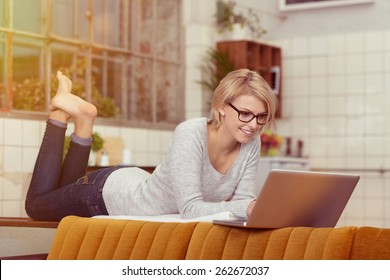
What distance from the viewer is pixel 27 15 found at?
555 cm

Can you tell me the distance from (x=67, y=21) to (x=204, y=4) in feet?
5.08

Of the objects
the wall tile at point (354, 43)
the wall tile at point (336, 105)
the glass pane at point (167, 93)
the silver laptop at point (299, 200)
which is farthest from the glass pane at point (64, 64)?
the silver laptop at point (299, 200)

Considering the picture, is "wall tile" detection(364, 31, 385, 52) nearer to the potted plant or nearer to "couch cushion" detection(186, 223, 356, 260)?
the potted plant

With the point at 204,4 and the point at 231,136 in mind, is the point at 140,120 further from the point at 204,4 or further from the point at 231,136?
the point at 231,136

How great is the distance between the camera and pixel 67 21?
231 inches

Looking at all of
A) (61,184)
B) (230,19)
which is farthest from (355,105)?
(61,184)

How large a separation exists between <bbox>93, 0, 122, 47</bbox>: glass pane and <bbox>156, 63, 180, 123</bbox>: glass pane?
1.90 ft

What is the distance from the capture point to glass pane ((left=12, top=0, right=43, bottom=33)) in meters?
5.45

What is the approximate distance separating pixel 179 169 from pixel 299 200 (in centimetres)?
64

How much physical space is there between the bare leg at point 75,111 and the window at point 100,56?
1.97 metres

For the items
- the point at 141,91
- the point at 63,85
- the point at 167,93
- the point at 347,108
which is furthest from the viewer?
the point at 347,108

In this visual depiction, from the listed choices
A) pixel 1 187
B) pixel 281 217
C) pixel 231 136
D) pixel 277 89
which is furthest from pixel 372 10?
pixel 281 217

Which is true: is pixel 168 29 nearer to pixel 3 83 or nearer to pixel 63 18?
pixel 63 18

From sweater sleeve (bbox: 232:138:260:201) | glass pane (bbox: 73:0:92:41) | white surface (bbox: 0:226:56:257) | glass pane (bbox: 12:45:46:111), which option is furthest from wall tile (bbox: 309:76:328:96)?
white surface (bbox: 0:226:56:257)
